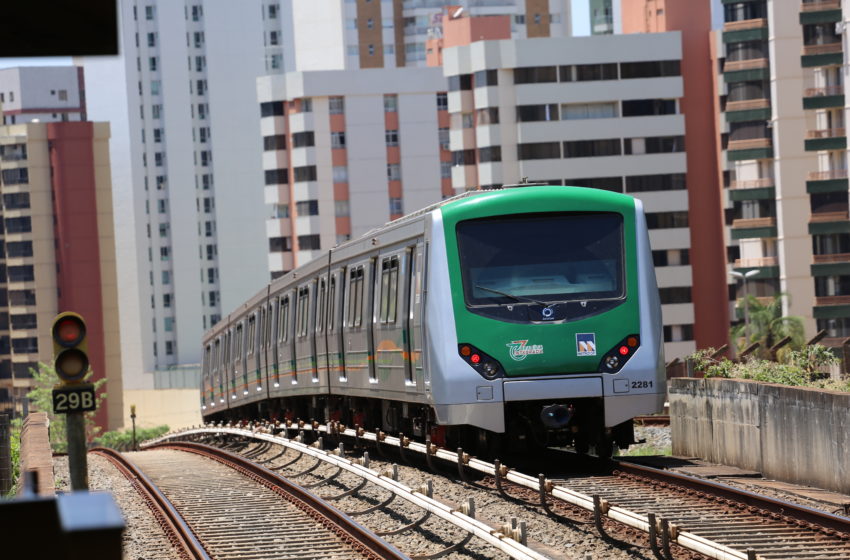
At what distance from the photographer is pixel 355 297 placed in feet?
65.2

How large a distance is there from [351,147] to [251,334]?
216 ft

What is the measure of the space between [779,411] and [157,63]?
131611 millimetres

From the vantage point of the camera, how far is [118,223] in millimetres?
144750

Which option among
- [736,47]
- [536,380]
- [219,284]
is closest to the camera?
[536,380]

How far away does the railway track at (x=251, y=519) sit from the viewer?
40.3 ft

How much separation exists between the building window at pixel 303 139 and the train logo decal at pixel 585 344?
8202 cm

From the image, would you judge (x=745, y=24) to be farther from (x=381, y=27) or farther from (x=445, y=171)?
(x=381, y=27)

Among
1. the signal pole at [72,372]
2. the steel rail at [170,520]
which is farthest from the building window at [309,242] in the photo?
the signal pole at [72,372]

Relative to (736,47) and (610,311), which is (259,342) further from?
(736,47)

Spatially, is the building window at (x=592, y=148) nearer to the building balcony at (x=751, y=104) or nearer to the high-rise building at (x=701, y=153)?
the high-rise building at (x=701, y=153)

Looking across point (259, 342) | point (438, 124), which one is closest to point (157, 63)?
point (438, 124)

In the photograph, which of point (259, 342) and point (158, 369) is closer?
point (259, 342)

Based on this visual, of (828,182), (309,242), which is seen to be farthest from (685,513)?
(309,242)

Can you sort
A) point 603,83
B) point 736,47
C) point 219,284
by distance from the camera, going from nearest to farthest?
point 736,47, point 603,83, point 219,284
